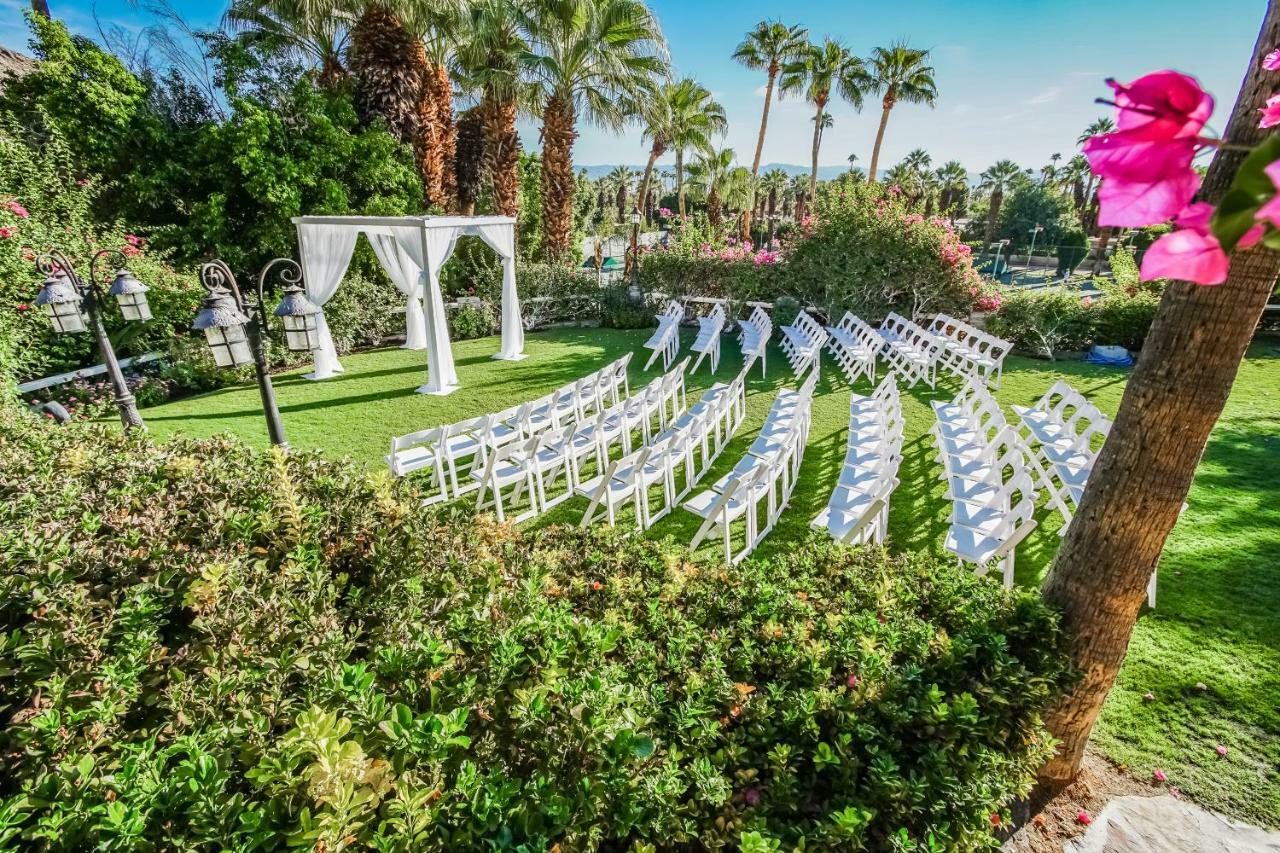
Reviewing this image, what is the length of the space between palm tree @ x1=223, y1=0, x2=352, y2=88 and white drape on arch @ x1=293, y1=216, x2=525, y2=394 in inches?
257

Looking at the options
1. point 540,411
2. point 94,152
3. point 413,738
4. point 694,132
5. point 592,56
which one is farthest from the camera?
point 694,132

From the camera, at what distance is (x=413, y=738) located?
5.35 ft

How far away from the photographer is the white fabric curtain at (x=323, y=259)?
33.3ft

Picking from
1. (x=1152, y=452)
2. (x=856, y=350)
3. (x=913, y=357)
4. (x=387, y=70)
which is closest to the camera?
(x=1152, y=452)

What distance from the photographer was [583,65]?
49.2 feet

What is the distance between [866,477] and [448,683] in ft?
14.5

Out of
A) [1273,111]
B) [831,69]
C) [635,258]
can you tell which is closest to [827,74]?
[831,69]

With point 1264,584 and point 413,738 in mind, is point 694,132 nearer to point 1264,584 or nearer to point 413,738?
point 1264,584

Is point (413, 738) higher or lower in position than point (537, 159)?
lower

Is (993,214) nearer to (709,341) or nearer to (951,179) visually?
(951,179)

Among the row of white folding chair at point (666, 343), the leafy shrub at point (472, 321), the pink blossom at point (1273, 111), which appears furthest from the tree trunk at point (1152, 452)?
the leafy shrub at point (472, 321)

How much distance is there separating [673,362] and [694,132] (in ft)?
53.3

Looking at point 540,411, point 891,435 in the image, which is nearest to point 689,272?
point 540,411

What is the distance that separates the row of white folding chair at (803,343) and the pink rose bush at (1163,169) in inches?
331
